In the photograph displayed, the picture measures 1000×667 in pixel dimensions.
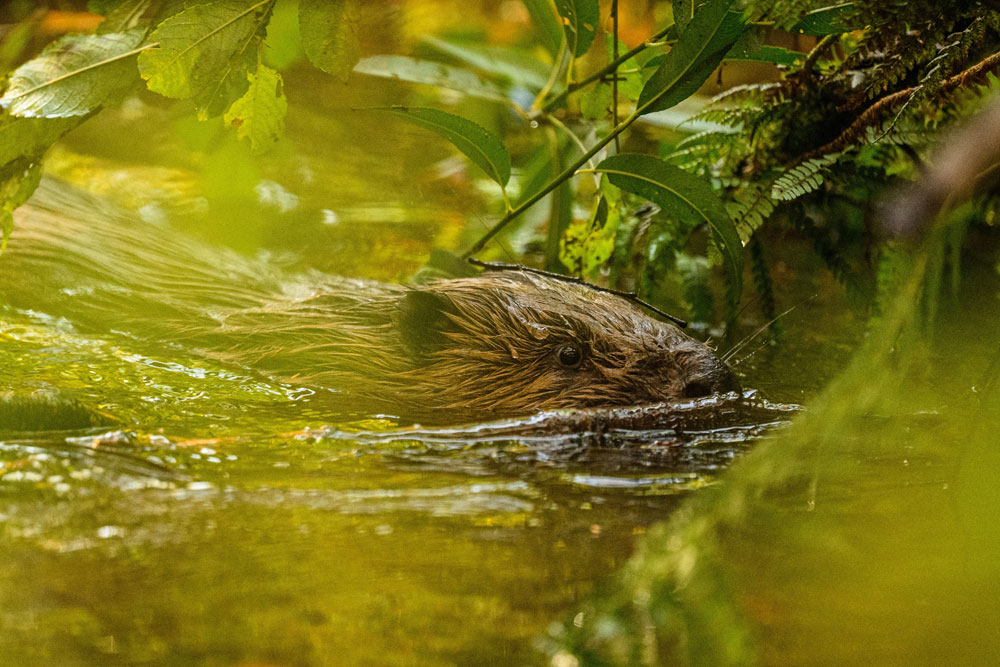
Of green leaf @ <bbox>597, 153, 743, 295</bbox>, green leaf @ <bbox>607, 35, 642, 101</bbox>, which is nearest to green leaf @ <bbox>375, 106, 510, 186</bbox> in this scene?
green leaf @ <bbox>597, 153, 743, 295</bbox>

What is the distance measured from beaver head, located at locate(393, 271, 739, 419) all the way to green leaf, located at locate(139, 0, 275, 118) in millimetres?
933

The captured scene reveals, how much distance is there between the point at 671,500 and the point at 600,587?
0.57 metres

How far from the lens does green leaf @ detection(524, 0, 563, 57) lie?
3666mm

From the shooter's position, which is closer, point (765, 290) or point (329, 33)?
point (329, 33)

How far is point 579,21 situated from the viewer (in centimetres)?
338

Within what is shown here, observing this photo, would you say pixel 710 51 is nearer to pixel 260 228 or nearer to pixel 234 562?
pixel 234 562

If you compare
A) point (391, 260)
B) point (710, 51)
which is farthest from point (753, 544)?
point (391, 260)

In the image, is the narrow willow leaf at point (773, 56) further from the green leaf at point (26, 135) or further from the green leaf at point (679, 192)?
the green leaf at point (26, 135)

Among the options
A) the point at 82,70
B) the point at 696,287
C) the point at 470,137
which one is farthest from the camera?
the point at 696,287

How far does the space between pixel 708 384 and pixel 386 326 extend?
4.01ft

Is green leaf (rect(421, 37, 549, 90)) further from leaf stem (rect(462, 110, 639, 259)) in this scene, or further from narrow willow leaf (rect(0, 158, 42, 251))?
narrow willow leaf (rect(0, 158, 42, 251))

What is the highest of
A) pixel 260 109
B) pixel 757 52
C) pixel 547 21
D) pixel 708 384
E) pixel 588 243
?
pixel 547 21

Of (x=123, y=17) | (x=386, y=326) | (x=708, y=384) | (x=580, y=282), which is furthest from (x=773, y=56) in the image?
(x=123, y=17)

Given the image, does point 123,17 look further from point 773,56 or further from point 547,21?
point 773,56
